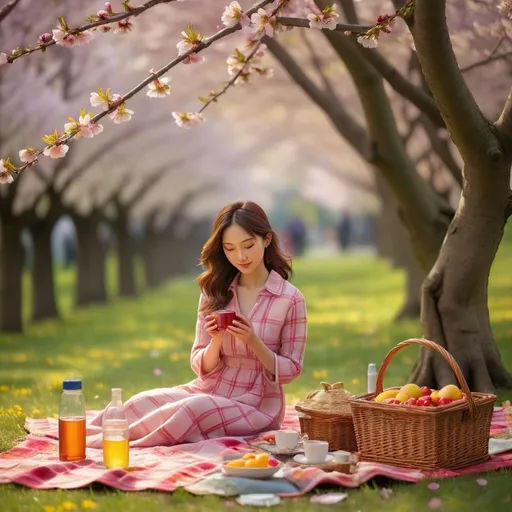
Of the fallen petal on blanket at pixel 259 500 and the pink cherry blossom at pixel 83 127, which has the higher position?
the pink cherry blossom at pixel 83 127

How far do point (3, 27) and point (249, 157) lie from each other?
63.8 feet

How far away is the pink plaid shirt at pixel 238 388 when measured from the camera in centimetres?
678

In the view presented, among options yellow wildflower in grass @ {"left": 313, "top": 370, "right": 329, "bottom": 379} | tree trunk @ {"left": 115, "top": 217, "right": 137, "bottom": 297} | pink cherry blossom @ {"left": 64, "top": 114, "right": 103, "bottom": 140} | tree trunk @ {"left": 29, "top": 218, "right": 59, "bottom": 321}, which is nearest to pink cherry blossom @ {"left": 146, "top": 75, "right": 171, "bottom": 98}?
pink cherry blossom @ {"left": 64, "top": 114, "right": 103, "bottom": 140}

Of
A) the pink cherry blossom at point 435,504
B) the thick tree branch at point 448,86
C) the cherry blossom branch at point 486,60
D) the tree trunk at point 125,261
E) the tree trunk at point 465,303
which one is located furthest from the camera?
the tree trunk at point 125,261

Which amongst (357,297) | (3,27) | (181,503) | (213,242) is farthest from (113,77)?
(181,503)

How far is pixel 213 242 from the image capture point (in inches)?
275

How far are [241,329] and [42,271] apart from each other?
14128mm

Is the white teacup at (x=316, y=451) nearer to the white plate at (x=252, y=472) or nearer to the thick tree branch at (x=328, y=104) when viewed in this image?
the white plate at (x=252, y=472)

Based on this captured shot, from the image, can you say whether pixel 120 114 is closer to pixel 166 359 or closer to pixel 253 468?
pixel 253 468

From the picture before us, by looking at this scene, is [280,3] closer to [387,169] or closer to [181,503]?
[181,503]

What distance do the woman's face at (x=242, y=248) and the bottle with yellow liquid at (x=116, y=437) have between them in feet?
4.15

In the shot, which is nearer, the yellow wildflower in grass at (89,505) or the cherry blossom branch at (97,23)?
the yellow wildflower in grass at (89,505)

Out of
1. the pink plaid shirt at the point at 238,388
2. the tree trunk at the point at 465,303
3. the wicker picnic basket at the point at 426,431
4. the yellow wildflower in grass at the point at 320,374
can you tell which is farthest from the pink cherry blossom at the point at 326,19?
the yellow wildflower in grass at the point at 320,374

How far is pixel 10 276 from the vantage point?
17391mm
